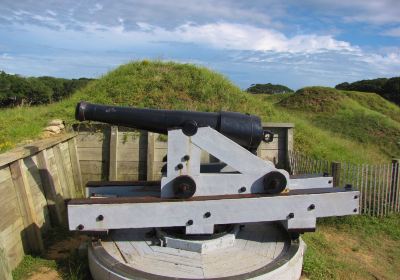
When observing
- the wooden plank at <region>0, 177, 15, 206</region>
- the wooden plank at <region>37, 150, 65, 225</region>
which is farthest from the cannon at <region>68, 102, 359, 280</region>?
the wooden plank at <region>37, 150, 65, 225</region>

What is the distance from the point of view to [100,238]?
14.4 feet

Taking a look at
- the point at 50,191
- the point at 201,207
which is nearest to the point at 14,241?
the point at 50,191

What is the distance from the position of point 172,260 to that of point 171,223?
40cm

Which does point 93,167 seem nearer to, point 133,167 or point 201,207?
point 133,167

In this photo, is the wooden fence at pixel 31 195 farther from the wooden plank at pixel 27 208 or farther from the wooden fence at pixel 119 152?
the wooden fence at pixel 119 152

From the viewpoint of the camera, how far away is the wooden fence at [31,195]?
4824 mm

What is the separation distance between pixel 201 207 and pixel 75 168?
4.58 meters

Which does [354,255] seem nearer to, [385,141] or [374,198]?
[374,198]

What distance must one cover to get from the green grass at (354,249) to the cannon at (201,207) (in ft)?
3.50

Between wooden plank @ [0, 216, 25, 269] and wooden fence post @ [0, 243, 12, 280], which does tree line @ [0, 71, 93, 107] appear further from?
wooden fence post @ [0, 243, 12, 280]

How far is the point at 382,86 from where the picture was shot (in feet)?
134

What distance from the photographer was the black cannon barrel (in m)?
3.96

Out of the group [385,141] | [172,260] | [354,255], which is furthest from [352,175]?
[385,141]

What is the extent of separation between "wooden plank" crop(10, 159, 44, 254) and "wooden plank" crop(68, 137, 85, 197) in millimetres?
2371
